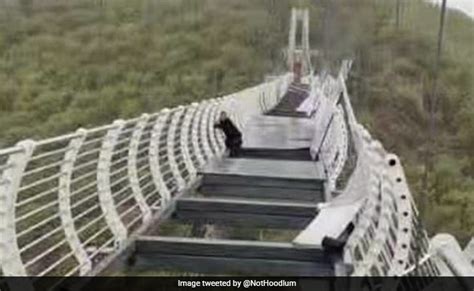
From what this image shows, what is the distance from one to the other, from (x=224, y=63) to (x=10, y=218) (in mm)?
25847

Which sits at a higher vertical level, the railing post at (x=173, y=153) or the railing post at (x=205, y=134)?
the railing post at (x=173, y=153)

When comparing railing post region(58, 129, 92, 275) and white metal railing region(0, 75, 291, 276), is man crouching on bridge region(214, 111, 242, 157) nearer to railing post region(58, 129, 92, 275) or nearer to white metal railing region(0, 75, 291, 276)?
white metal railing region(0, 75, 291, 276)

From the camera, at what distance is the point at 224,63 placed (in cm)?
2777

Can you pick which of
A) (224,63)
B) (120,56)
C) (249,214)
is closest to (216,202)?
(249,214)

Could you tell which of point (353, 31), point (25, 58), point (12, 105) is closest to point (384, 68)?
point (353, 31)

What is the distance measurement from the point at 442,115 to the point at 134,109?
27.9 ft

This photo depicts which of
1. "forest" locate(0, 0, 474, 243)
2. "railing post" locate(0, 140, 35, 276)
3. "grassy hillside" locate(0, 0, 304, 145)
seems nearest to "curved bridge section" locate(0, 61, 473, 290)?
"railing post" locate(0, 140, 35, 276)

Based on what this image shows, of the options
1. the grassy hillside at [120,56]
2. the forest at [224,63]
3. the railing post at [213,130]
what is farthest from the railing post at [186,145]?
the grassy hillside at [120,56]

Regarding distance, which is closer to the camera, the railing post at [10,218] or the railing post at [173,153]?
the railing post at [10,218]

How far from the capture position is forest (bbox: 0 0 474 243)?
648 inches

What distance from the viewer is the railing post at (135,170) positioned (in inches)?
133

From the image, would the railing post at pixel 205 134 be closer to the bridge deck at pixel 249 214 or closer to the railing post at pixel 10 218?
the bridge deck at pixel 249 214

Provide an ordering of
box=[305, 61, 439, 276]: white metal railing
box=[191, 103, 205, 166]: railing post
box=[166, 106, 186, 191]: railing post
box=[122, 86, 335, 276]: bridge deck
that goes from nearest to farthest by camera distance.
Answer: box=[305, 61, 439, 276]: white metal railing, box=[122, 86, 335, 276]: bridge deck, box=[166, 106, 186, 191]: railing post, box=[191, 103, 205, 166]: railing post

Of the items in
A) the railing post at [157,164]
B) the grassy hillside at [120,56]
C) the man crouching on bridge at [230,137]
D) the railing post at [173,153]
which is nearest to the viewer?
the railing post at [157,164]
